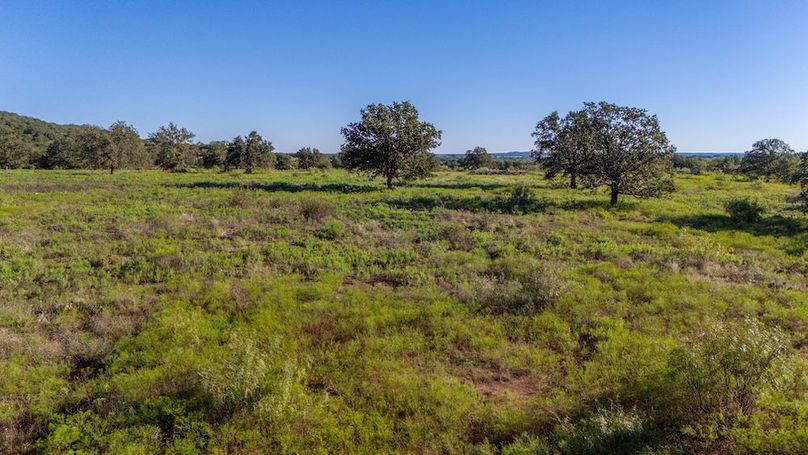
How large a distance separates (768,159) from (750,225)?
50.5 m

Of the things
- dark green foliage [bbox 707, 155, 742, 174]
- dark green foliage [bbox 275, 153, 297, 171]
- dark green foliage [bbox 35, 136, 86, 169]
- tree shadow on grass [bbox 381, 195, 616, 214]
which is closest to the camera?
tree shadow on grass [bbox 381, 195, 616, 214]

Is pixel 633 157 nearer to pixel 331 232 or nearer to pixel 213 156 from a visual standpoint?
pixel 331 232

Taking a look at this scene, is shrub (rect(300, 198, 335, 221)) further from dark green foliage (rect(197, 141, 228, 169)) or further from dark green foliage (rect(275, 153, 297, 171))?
dark green foliage (rect(275, 153, 297, 171))

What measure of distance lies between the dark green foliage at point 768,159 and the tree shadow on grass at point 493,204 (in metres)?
44.3

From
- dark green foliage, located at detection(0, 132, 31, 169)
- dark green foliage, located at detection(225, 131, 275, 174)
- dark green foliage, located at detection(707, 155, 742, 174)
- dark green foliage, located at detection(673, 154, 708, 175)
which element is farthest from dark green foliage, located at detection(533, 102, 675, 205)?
dark green foliage, located at detection(0, 132, 31, 169)

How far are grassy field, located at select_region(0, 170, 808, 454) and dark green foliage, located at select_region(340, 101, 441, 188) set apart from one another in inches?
701

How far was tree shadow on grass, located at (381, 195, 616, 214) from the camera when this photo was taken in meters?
25.7

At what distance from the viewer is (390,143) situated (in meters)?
35.5

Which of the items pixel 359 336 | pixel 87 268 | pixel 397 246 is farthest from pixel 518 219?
pixel 87 268

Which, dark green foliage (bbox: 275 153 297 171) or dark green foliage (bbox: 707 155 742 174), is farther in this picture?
dark green foliage (bbox: 275 153 297 171)

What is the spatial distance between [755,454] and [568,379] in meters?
2.79

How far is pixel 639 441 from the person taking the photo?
19.1 feet

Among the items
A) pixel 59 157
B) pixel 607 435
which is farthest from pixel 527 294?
pixel 59 157

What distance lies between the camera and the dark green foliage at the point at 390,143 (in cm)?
3553
